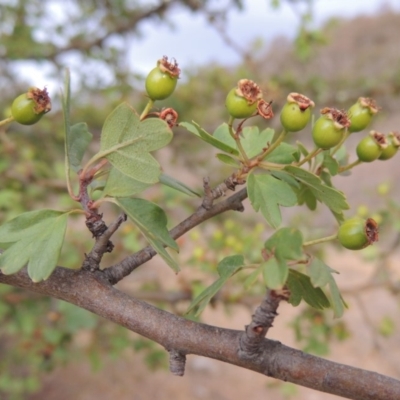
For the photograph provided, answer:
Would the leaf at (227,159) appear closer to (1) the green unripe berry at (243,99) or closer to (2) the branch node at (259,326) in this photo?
(1) the green unripe berry at (243,99)

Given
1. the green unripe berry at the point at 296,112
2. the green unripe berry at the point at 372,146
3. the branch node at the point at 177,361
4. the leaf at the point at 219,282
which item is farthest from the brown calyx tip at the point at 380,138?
the branch node at the point at 177,361

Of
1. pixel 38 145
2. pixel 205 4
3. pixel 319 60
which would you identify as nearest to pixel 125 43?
pixel 205 4

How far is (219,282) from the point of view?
1.68 feet

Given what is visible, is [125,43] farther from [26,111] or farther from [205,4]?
[26,111]

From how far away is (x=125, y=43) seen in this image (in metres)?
2.69

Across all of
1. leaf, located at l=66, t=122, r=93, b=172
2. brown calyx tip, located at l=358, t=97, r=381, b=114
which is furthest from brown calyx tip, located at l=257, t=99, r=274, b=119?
leaf, located at l=66, t=122, r=93, b=172

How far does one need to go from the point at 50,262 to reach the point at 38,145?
2.21 metres

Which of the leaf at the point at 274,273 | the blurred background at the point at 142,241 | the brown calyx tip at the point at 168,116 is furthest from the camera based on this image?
the blurred background at the point at 142,241

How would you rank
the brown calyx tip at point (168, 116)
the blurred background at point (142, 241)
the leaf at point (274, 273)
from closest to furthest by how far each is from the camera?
1. the leaf at point (274, 273)
2. the brown calyx tip at point (168, 116)
3. the blurred background at point (142, 241)

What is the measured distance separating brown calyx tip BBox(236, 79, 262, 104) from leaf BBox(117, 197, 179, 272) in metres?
0.15

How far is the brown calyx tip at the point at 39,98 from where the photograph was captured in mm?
566

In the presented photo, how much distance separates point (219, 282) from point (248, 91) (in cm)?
21

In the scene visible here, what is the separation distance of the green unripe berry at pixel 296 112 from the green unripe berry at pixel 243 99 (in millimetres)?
35

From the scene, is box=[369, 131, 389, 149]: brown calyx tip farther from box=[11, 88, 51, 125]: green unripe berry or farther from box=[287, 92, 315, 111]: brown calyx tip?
box=[11, 88, 51, 125]: green unripe berry
